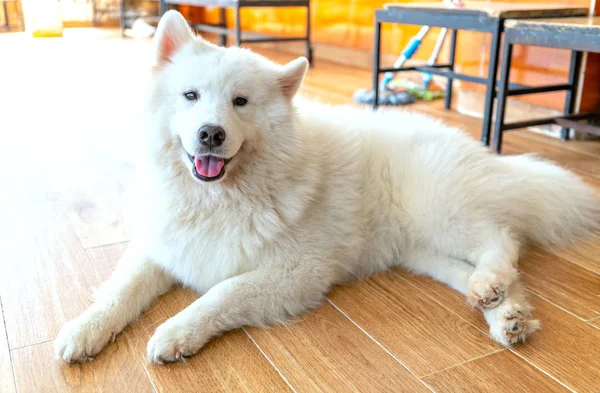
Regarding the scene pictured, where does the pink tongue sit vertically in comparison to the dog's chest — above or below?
above

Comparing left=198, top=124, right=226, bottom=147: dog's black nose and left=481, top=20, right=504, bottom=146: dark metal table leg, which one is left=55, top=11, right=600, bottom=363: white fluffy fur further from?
left=481, top=20, right=504, bottom=146: dark metal table leg

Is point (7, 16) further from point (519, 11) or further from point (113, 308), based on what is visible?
point (113, 308)

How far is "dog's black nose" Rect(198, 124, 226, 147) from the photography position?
1.52m

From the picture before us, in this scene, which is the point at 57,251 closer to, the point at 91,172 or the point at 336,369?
the point at 91,172

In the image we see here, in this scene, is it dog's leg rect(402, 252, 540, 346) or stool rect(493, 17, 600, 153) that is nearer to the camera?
dog's leg rect(402, 252, 540, 346)

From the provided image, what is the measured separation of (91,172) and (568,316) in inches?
93.7

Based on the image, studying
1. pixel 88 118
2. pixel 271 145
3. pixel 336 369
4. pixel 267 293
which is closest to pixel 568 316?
pixel 336 369

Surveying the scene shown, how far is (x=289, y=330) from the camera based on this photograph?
5.51 ft

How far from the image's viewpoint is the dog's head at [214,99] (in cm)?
155

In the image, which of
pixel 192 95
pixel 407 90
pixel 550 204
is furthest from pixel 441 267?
pixel 407 90

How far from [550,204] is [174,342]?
1.43 meters

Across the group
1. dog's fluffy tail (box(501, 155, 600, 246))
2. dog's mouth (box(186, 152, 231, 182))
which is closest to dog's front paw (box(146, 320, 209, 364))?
dog's mouth (box(186, 152, 231, 182))

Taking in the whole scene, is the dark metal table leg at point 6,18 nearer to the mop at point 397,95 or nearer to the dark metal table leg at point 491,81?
the mop at point 397,95

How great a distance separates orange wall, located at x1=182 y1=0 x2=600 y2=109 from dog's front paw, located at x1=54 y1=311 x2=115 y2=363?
328 cm
